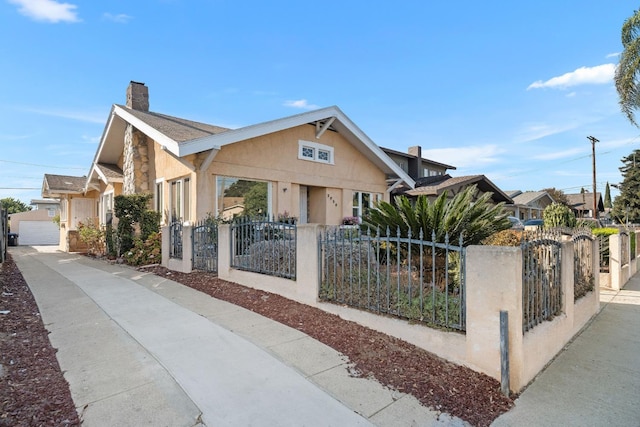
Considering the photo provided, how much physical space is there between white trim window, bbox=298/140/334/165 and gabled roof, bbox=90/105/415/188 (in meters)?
0.51

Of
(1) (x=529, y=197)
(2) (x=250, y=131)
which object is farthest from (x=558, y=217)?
(1) (x=529, y=197)

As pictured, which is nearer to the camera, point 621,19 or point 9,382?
point 9,382

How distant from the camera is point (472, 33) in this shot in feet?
34.1

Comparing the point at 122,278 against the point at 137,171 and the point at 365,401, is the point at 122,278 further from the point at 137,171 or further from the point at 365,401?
the point at 365,401

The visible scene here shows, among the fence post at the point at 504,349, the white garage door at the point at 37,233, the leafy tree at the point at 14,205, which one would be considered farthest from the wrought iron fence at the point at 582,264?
the leafy tree at the point at 14,205

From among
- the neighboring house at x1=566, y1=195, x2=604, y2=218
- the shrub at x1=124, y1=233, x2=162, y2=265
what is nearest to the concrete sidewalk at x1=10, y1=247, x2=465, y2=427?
the shrub at x1=124, y1=233, x2=162, y2=265

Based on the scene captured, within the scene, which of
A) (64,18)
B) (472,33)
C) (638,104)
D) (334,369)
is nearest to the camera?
(334,369)

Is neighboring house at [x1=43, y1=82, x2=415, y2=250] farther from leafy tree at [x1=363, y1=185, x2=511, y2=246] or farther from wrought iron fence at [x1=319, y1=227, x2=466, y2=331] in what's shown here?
wrought iron fence at [x1=319, y1=227, x2=466, y2=331]

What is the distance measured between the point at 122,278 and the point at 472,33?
11.7 m

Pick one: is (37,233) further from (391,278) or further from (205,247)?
(391,278)

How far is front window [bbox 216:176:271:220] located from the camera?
1127cm

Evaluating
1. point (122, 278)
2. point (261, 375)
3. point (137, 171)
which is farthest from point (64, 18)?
point (261, 375)

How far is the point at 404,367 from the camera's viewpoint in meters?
3.83

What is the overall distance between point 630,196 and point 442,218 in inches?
1696
